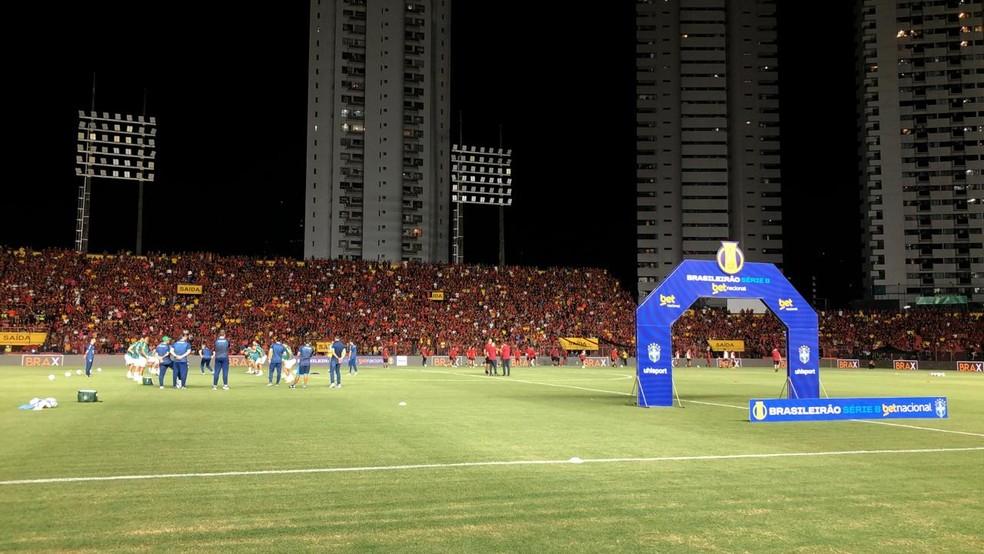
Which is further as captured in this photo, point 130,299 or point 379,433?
point 130,299

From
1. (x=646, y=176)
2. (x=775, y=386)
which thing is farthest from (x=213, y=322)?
(x=646, y=176)

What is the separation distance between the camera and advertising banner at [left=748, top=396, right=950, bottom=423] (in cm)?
1653

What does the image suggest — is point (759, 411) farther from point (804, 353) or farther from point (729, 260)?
point (804, 353)

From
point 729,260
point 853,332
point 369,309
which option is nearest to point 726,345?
point 853,332

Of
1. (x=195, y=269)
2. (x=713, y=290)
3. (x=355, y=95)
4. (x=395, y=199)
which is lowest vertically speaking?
(x=713, y=290)

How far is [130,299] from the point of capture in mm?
55438

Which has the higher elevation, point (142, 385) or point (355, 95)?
point (355, 95)

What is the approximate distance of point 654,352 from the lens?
67.9ft

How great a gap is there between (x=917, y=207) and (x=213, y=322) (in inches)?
4176

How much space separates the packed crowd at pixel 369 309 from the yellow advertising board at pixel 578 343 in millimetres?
1008

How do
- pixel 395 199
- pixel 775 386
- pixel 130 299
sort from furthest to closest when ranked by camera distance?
pixel 395 199
pixel 130 299
pixel 775 386

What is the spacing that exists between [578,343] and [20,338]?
4189cm

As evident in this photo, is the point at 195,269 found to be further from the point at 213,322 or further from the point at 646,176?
the point at 646,176

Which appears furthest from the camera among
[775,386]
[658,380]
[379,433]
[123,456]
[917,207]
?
[917,207]
